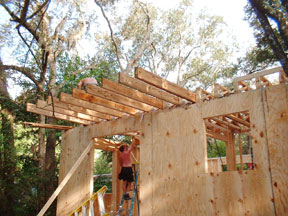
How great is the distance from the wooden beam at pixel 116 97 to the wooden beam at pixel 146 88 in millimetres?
710

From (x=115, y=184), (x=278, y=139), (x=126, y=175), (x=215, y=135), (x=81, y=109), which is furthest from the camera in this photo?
(x=115, y=184)

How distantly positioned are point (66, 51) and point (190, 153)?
8531 mm

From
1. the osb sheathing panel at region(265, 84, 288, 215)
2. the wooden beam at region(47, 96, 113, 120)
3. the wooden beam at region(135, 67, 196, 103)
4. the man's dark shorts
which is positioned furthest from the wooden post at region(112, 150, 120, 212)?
the osb sheathing panel at region(265, 84, 288, 215)

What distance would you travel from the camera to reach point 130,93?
207 inches

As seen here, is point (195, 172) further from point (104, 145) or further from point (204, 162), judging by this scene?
point (104, 145)

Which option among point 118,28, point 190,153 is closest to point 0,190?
point 190,153

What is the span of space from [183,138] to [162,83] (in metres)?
1.26

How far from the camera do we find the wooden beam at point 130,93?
190 inches

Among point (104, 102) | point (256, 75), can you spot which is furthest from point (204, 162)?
point (104, 102)

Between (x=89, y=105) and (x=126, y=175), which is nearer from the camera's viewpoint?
(x=89, y=105)

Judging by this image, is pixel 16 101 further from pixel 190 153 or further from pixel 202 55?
pixel 202 55

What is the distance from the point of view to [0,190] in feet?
28.5

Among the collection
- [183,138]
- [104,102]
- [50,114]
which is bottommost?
[183,138]

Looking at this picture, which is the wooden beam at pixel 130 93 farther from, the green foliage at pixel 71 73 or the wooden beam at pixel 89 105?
the green foliage at pixel 71 73
